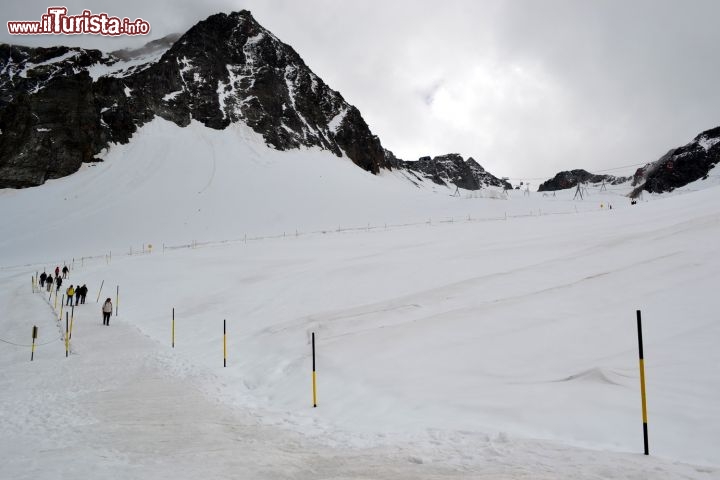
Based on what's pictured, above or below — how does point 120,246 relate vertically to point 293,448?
above

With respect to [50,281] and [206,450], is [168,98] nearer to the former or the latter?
[50,281]

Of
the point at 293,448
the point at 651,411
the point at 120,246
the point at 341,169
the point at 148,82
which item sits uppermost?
the point at 148,82

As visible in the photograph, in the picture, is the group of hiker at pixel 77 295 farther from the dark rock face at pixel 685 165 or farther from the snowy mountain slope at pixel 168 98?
the dark rock face at pixel 685 165

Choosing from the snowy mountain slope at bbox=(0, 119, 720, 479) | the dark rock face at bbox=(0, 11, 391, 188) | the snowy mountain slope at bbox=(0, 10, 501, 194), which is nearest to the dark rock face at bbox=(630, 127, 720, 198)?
the dark rock face at bbox=(0, 11, 391, 188)

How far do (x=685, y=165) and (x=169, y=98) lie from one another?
16723 centimetres

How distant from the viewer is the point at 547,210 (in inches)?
2328

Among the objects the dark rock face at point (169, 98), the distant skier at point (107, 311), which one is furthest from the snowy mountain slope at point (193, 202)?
the distant skier at point (107, 311)

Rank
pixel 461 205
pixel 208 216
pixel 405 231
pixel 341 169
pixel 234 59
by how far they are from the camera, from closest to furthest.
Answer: pixel 405 231
pixel 208 216
pixel 461 205
pixel 341 169
pixel 234 59

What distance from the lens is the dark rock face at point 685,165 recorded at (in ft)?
483

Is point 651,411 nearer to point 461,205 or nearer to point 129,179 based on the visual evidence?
point 461,205

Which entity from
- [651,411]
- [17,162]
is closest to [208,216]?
[17,162]

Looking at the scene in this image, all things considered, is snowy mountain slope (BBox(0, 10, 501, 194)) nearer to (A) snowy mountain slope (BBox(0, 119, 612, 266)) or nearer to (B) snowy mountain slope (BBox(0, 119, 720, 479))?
(A) snowy mountain slope (BBox(0, 119, 612, 266))

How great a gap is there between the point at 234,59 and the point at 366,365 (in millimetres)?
113021

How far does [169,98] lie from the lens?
9075cm
